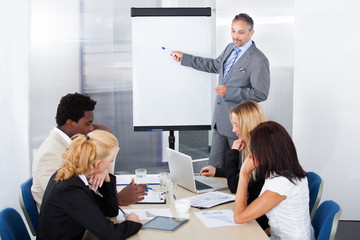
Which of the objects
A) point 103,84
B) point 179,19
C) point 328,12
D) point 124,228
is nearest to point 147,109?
point 179,19

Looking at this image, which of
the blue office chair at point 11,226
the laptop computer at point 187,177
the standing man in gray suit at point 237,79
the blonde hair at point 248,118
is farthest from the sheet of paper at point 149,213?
the standing man in gray suit at point 237,79

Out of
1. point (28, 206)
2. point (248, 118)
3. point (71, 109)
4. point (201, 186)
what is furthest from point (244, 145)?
point (28, 206)

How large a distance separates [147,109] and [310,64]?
1.70m

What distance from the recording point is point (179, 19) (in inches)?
153

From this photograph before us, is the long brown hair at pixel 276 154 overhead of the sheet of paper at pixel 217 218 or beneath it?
overhead

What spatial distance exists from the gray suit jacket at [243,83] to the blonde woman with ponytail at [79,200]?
1881mm

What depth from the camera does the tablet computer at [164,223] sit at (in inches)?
68.1

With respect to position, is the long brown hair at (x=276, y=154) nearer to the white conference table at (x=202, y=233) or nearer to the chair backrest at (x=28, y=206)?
the white conference table at (x=202, y=233)

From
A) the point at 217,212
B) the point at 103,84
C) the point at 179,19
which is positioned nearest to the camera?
the point at 217,212

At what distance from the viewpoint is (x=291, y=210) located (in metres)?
1.89

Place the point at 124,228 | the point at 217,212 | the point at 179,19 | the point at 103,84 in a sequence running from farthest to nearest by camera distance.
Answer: the point at 103,84, the point at 179,19, the point at 217,212, the point at 124,228

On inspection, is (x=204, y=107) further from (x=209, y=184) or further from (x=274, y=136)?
(x=274, y=136)

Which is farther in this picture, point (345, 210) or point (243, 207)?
point (345, 210)

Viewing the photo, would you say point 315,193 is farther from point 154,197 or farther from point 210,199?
point 154,197
